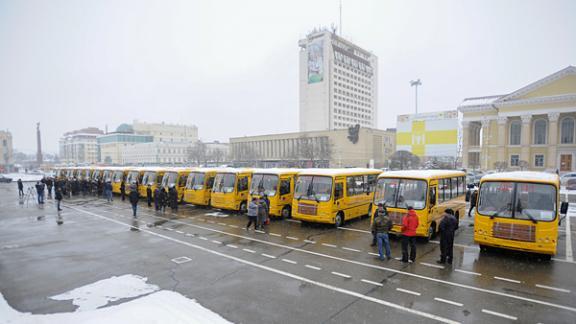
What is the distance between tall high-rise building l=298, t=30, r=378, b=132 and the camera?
12975 cm

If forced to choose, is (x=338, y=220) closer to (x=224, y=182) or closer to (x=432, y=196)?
(x=432, y=196)

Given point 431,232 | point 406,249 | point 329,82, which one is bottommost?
point 431,232

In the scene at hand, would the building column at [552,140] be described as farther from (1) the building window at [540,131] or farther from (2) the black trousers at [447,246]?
(2) the black trousers at [447,246]

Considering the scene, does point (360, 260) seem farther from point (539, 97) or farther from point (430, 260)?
point (539, 97)

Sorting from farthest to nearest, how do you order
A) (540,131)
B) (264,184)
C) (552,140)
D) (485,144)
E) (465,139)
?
(465,139)
(485,144)
(540,131)
(552,140)
(264,184)

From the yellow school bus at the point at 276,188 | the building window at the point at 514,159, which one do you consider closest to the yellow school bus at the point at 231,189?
the yellow school bus at the point at 276,188

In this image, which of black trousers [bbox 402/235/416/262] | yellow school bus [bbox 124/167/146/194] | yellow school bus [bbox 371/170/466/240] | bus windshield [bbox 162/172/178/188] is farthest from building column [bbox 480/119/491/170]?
yellow school bus [bbox 124/167/146/194]

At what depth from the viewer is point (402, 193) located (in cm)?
1195

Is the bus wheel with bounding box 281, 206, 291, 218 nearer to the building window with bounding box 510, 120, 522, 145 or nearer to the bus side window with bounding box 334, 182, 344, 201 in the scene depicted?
the bus side window with bounding box 334, 182, 344, 201

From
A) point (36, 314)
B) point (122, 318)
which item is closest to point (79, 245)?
point (36, 314)

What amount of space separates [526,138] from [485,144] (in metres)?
6.43

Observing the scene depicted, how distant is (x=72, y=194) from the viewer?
2861 centimetres

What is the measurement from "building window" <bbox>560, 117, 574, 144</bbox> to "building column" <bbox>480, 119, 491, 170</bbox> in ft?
31.4

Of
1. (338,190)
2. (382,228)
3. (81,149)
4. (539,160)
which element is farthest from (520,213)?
(81,149)
